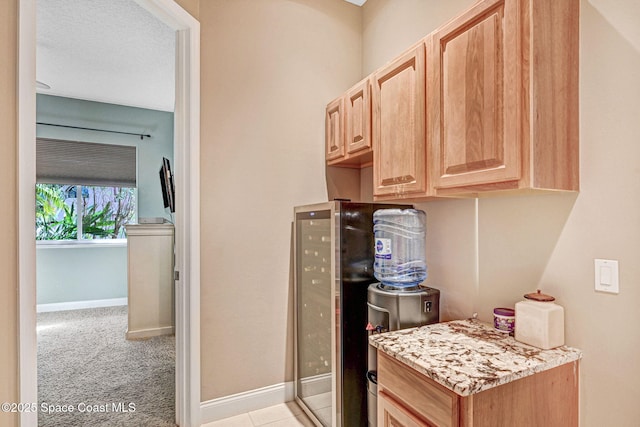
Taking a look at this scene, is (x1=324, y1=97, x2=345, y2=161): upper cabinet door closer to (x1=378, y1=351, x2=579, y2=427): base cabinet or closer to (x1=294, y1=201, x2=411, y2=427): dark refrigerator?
(x1=294, y1=201, x2=411, y2=427): dark refrigerator

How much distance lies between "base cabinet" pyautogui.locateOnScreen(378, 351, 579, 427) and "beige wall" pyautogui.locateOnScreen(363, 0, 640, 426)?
10 cm

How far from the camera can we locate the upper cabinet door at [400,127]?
1617 millimetres

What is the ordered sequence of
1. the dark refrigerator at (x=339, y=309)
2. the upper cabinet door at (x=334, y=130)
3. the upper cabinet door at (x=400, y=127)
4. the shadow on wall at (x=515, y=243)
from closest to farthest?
the shadow on wall at (x=515, y=243), the upper cabinet door at (x=400, y=127), the dark refrigerator at (x=339, y=309), the upper cabinet door at (x=334, y=130)

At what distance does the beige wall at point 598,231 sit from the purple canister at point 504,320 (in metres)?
0.09

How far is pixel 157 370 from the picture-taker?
9.33ft

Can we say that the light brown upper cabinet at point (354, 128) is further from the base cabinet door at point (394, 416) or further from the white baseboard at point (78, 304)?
the white baseboard at point (78, 304)

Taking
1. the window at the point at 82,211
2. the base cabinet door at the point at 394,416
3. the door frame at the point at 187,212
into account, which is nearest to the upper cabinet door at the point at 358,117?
the door frame at the point at 187,212

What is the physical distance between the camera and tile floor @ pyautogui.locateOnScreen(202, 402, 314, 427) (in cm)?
211

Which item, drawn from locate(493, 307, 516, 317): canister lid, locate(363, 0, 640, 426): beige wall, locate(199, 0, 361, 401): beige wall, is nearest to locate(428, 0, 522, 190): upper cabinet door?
locate(363, 0, 640, 426): beige wall

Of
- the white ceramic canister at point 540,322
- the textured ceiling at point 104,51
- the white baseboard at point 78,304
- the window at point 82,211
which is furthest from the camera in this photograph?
the window at point 82,211

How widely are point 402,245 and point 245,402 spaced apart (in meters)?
1.58

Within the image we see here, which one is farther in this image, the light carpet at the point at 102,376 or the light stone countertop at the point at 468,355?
the light carpet at the point at 102,376

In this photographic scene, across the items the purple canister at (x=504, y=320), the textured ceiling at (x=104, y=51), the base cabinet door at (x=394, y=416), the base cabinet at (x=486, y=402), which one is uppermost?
the textured ceiling at (x=104, y=51)

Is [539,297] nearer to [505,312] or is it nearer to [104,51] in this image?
[505,312]
